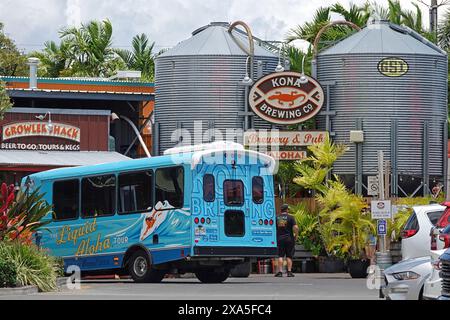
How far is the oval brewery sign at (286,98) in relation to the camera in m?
40.2

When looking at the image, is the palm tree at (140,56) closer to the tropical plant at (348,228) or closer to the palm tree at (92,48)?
the palm tree at (92,48)

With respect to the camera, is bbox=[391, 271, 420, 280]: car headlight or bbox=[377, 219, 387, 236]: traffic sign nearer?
bbox=[391, 271, 420, 280]: car headlight

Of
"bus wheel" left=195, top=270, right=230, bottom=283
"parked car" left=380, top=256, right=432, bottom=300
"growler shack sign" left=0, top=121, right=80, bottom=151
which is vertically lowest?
"bus wheel" left=195, top=270, right=230, bottom=283

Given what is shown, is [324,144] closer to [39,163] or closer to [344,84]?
[344,84]

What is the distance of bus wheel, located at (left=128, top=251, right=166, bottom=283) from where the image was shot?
2762 centimetres

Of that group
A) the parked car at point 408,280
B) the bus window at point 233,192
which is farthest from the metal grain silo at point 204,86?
the parked car at point 408,280

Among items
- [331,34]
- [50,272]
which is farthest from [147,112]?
[50,272]

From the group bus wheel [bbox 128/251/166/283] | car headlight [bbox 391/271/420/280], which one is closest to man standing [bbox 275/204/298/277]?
bus wheel [bbox 128/251/166/283]

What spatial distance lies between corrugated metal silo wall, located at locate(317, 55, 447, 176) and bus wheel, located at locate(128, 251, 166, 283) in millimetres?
14434

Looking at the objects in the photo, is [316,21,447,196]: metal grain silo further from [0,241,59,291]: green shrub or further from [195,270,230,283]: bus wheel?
[0,241,59,291]: green shrub

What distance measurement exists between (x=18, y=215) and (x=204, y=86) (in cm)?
1609

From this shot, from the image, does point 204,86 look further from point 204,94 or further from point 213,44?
point 213,44

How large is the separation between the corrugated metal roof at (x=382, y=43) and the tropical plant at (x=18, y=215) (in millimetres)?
17047

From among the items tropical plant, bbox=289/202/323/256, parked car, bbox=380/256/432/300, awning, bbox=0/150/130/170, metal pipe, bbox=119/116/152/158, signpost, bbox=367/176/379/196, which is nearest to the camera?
parked car, bbox=380/256/432/300
